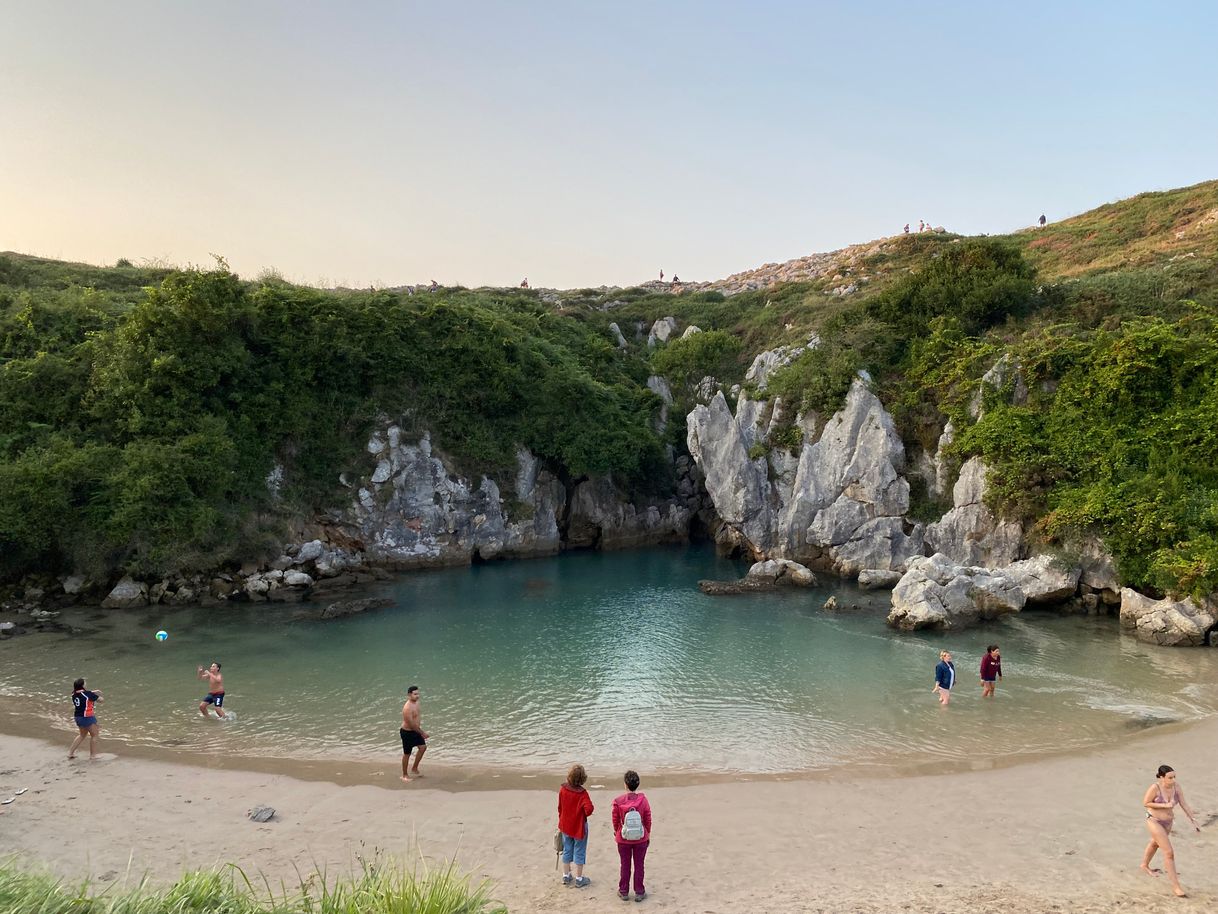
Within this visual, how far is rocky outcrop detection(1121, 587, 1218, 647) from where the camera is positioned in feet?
65.1

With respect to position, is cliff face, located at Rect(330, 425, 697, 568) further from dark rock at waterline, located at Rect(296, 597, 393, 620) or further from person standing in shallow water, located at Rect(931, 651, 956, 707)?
person standing in shallow water, located at Rect(931, 651, 956, 707)

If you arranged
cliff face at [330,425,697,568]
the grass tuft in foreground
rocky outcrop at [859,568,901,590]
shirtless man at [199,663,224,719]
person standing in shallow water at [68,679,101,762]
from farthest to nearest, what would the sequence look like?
1. cliff face at [330,425,697,568]
2. rocky outcrop at [859,568,901,590]
3. shirtless man at [199,663,224,719]
4. person standing in shallow water at [68,679,101,762]
5. the grass tuft in foreground

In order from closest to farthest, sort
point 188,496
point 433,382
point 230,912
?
point 230,912 → point 188,496 → point 433,382

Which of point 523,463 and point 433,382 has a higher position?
point 433,382

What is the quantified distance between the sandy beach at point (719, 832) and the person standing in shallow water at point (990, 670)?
310 cm

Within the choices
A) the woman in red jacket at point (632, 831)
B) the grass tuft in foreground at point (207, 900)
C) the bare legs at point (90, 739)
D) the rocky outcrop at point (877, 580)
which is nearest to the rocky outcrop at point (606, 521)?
the rocky outcrop at point (877, 580)

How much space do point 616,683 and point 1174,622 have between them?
16.1 metres

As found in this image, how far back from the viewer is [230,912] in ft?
18.6

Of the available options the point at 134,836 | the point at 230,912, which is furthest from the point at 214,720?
the point at 230,912

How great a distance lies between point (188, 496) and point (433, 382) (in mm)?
13711

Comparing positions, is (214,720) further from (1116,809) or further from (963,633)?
(963,633)

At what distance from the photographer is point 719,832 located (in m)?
10.6

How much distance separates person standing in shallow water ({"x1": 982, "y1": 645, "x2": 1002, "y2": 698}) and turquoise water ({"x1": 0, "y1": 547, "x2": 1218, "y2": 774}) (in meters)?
0.38

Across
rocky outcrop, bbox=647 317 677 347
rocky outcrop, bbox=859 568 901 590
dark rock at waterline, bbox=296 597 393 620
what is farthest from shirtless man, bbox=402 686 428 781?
rocky outcrop, bbox=647 317 677 347
